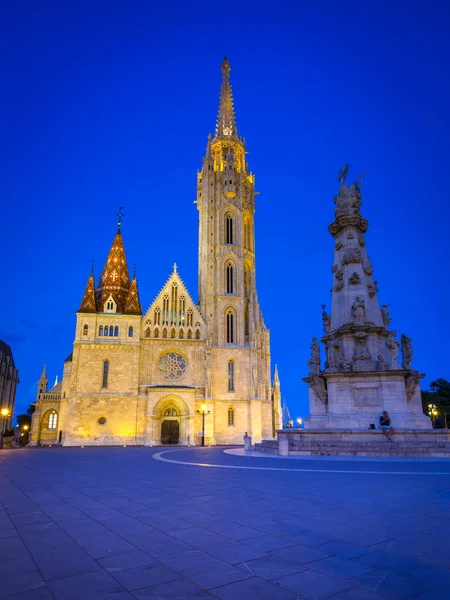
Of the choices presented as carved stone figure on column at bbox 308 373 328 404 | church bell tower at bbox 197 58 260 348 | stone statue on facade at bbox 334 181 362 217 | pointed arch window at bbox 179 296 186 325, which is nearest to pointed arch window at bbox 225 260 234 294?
church bell tower at bbox 197 58 260 348

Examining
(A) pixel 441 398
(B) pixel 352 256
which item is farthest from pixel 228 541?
(A) pixel 441 398

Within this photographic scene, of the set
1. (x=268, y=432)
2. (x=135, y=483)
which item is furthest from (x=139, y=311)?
(x=135, y=483)

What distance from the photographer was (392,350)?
21531 millimetres

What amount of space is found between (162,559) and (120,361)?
39059 millimetres

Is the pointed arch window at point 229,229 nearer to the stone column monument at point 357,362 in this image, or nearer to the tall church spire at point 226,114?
the tall church spire at point 226,114

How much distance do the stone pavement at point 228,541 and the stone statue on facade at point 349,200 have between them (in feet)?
56.1

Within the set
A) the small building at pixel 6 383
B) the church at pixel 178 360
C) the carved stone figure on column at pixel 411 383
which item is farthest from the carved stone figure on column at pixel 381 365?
the small building at pixel 6 383

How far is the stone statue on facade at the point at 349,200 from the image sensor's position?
24.2 metres

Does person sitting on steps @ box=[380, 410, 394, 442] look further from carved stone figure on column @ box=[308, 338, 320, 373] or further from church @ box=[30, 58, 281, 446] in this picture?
church @ box=[30, 58, 281, 446]

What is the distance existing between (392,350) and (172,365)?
27109 mm

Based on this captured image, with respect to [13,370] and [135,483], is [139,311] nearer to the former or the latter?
[135,483]

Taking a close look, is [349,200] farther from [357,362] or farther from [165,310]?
[165,310]

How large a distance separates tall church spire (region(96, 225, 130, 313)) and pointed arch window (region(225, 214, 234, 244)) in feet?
44.1

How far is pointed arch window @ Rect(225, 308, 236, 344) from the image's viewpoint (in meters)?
46.2
